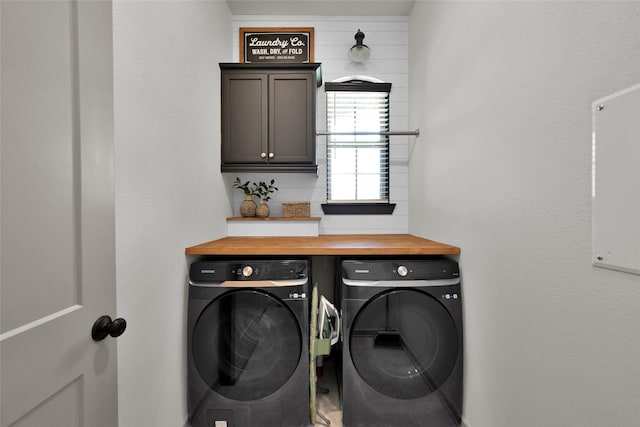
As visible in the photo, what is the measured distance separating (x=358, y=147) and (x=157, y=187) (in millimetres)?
1756

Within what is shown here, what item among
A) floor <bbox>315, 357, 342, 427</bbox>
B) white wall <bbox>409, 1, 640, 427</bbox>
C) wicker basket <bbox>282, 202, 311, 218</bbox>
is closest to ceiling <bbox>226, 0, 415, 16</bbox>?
white wall <bbox>409, 1, 640, 427</bbox>

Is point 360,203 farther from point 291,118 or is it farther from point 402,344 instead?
point 402,344

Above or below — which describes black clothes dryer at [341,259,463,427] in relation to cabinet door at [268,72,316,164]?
below

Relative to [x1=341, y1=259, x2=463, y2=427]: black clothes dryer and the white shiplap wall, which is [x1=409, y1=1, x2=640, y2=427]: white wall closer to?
[x1=341, y1=259, x2=463, y2=427]: black clothes dryer

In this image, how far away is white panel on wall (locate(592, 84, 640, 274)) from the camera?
28.1 inches

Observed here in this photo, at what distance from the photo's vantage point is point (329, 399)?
6.36 feet

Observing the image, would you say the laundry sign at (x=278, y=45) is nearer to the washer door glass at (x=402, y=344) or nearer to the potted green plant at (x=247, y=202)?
the potted green plant at (x=247, y=202)

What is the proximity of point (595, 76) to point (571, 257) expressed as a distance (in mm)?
537

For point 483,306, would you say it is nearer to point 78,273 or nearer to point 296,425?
point 296,425

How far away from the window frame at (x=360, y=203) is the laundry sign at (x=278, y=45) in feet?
1.24

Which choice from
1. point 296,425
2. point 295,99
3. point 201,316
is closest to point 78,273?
point 201,316

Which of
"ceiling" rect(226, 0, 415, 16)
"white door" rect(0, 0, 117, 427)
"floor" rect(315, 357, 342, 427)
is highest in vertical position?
"ceiling" rect(226, 0, 415, 16)

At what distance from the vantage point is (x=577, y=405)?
89 cm

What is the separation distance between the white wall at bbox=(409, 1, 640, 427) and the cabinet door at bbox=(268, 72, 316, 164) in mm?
1030
